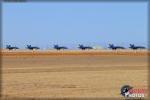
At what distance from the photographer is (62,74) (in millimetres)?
27672

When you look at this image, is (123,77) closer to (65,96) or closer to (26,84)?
(26,84)

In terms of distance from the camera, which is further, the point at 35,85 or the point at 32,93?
the point at 35,85

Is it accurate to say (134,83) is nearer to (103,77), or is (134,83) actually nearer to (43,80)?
(103,77)

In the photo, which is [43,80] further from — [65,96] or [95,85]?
[65,96]

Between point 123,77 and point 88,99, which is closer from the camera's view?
point 88,99

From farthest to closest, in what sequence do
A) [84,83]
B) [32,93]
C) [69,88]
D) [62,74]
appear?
1. [62,74]
2. [84,83]
3. [69,88]
4. [32,93]

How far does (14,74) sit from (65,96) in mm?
9371

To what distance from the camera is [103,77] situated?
84.5ft

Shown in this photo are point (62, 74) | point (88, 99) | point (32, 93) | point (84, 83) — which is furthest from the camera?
point (62, 74)

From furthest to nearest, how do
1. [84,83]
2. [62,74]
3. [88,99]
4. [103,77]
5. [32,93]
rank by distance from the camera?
[62,74] → [103,77] → [84,83] → [32,93] → [88,99]

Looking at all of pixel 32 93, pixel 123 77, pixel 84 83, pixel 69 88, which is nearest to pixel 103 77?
pixel 123 77

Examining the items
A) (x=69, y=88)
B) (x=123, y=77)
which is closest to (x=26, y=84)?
(x=69, y=88)

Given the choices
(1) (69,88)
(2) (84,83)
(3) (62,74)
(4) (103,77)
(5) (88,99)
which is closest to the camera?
(5) (88,99)

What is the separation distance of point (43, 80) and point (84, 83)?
243 cm
